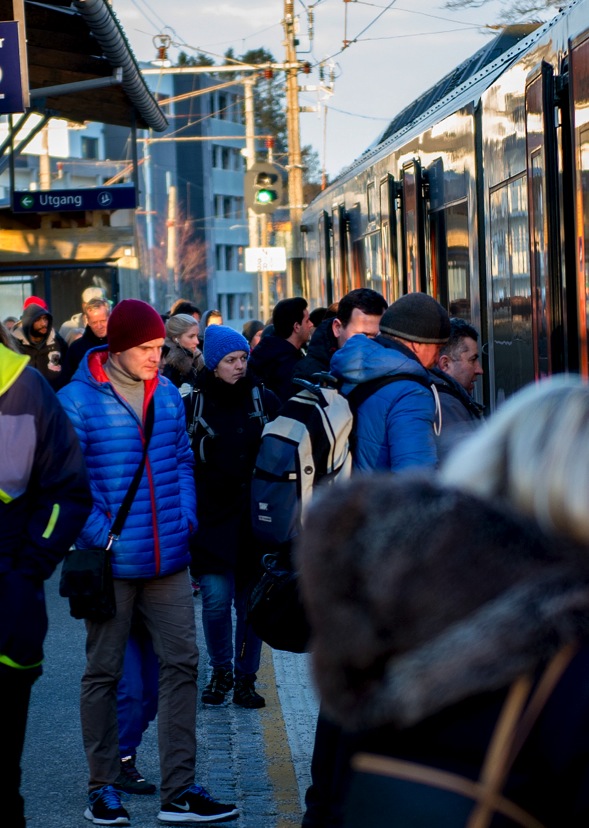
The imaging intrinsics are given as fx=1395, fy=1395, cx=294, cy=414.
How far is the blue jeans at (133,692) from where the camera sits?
→ 18.5 feet

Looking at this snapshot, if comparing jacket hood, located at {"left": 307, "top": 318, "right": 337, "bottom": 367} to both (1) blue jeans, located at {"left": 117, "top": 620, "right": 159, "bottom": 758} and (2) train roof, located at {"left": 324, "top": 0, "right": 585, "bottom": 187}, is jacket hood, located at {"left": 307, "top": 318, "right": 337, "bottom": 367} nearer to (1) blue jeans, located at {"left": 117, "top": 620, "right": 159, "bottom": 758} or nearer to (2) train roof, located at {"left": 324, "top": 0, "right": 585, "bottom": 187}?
(2) train roof, located at {"left": 324, "top": 0, "right": 585, "bottom": 187}

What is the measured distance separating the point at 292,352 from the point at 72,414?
14.1 ft

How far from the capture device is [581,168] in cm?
604

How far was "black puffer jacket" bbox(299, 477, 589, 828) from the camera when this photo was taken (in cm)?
165

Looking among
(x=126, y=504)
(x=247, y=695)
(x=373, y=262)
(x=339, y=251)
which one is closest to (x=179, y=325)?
(x=247, y=695)

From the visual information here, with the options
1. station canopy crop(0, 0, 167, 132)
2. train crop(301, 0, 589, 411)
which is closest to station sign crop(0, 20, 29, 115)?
station canopy crop(0, 0, 167, 132)

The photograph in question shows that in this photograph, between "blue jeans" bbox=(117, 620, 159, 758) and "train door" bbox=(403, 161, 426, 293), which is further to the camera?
"train door" bbox=(403, 161, 426, 293)

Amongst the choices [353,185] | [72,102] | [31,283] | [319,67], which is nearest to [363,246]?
[353,185]

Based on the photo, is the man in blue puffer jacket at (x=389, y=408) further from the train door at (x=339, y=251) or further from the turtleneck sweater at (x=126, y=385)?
the train door at (x=339, y=251)

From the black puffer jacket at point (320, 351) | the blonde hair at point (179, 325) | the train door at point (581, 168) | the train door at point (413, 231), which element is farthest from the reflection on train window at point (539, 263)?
the train door at point (413, 231)

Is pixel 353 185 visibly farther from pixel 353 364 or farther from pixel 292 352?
pixel 353 364

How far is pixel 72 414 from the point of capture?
513 cm

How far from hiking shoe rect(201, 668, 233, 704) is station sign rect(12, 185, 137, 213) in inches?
325

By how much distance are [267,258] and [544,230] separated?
→ 15.8 meters
